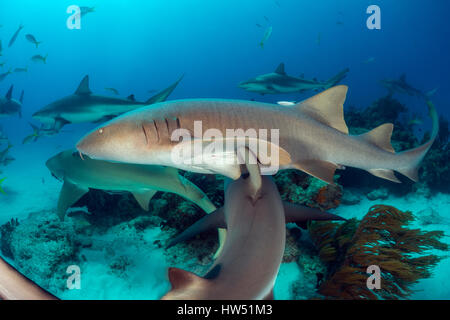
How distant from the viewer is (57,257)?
139 inches

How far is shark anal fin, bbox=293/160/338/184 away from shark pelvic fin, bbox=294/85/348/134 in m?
0.52

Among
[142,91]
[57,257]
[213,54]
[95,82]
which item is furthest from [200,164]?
[213,54]

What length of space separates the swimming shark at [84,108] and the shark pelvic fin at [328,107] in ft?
17.5

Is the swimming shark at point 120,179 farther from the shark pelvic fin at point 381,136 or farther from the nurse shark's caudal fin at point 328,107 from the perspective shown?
the shark pelvic fin at point 381,136

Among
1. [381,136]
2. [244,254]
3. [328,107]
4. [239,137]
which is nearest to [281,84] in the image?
[381,136]

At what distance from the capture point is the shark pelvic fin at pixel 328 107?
275 cm

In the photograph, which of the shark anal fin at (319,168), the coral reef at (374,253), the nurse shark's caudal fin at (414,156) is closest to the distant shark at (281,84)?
the nurse shark's caudal fin at (414,156)

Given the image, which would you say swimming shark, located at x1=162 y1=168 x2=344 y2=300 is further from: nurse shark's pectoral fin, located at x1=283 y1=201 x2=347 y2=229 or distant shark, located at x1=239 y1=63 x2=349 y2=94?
distant shark, located at x1=239 y1=63 x2=349 y2=94

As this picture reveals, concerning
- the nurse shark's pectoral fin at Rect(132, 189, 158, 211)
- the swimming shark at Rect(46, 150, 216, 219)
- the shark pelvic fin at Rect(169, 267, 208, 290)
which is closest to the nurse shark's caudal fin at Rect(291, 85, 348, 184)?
the swimming shark at Rect(46, 150, 216, 219)

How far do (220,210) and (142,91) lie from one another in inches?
5150

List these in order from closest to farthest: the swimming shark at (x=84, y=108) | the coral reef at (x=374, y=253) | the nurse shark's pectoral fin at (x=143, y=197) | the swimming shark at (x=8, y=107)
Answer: the coral reef at (x=374, y=253)
the nurse shark's pectoral fin at (x=143, y=197)
the swimming shark at (x=84, y=108)
the swimming shark at (x=8, y=107)

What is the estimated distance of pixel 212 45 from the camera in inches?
5571

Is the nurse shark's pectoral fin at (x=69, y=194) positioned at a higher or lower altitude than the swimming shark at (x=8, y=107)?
lower

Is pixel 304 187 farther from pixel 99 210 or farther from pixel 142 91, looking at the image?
pixel 142 91
